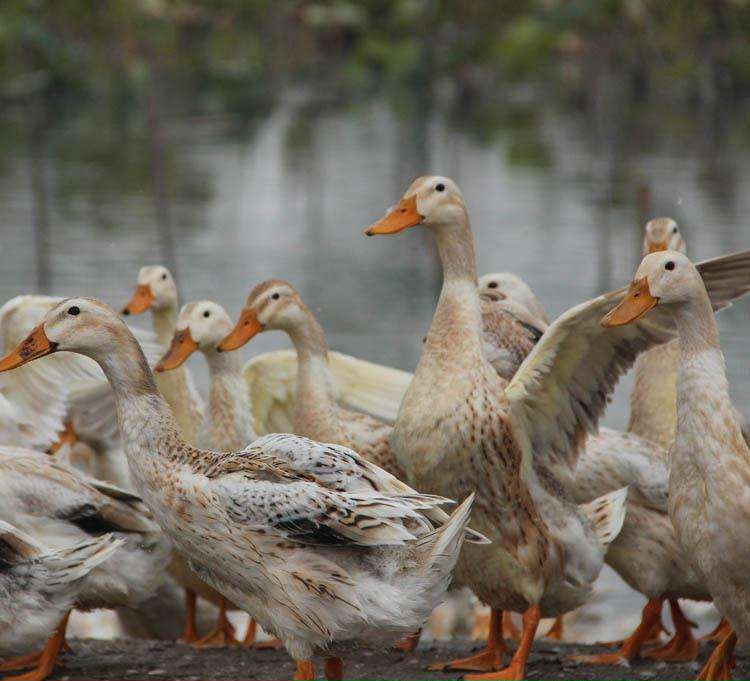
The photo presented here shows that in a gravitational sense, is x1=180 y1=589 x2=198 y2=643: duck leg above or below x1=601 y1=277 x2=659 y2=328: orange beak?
below

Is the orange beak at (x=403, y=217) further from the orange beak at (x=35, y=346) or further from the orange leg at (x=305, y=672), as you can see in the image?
the orange leg at (x=305, y=672)

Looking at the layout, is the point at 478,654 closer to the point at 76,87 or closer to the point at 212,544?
the point at 212,544

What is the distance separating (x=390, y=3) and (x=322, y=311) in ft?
146

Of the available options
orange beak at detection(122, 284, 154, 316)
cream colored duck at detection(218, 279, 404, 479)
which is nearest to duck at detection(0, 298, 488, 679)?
cream colored duck at detection(218, 279, 404, 479)

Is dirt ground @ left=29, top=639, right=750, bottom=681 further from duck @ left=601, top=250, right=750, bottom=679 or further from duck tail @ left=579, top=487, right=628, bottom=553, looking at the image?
duck @ left=601, top=250, right=750, bottom=679

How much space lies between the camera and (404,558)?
556 centimetres

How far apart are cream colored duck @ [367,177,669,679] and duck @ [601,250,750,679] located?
0.41 meters

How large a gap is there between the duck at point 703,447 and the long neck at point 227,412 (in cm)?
231

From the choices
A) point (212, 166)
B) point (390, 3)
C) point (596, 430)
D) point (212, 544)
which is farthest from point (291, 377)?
point (390, 3)

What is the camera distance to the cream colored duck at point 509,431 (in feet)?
21.5

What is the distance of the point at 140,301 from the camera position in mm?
8703

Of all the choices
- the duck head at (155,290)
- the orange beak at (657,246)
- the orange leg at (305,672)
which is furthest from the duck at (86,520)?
the orange beak at (657,246)

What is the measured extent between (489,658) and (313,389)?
1.53 m

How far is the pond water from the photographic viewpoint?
63.1 ft
